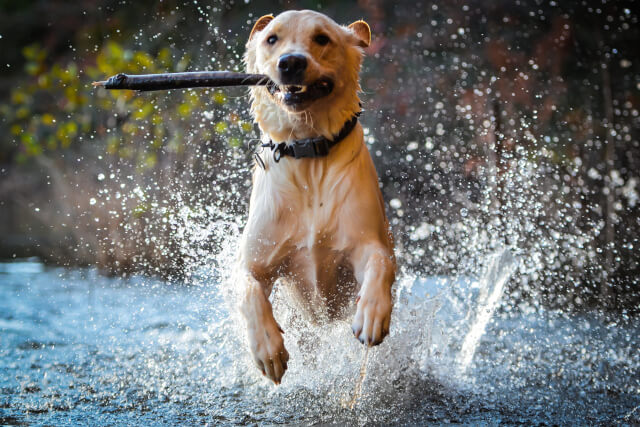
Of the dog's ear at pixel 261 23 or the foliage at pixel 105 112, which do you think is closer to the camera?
the dog's ear at pixel 261 23

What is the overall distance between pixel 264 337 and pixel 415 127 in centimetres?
643

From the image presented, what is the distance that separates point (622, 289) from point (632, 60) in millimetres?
3004

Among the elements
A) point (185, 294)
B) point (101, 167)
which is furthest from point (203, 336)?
point (101, 167)

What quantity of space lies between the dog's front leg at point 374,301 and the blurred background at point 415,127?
4.00 m

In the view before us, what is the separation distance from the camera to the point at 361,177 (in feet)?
7.86

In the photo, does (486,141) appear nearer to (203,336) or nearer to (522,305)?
(522,305)

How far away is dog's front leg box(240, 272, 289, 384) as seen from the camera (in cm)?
204

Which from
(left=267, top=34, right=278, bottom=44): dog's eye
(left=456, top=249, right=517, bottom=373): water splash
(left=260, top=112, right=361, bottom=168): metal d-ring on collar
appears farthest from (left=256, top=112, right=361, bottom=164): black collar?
(left=456, top=249, right=517, bottom=373): water splash

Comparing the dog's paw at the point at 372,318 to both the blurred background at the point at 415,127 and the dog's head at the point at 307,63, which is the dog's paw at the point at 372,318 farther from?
the blurred background at the point at 415,127

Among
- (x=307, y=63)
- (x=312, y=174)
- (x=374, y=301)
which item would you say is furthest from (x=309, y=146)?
(x=374, y=301)

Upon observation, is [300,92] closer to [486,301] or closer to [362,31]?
[362,31]

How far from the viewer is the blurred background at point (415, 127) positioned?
694cm

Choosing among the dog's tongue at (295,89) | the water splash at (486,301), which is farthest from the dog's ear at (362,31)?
the water splash at (486,301)

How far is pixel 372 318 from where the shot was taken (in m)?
1.96
